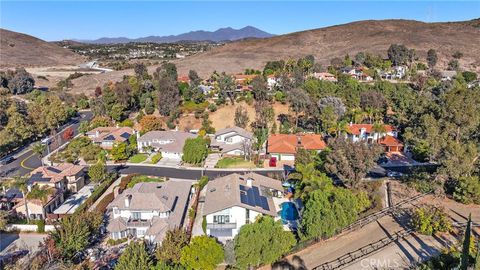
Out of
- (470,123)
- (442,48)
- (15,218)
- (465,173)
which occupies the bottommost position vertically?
(15,218)

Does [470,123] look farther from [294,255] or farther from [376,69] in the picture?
[376,69]

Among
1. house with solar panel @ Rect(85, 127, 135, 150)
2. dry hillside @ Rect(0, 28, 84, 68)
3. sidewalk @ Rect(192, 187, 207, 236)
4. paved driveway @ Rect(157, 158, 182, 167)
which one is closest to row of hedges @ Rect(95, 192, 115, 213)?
sidewalk @ Rect(192, 187, 207, 236)

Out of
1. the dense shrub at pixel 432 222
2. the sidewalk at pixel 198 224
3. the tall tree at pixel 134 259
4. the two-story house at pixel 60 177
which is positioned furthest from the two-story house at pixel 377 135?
the tall tree at pixel 134 259

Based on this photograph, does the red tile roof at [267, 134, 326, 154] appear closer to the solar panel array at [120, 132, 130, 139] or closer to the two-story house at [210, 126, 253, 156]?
the two-story house at [210, 126, 253, 156]

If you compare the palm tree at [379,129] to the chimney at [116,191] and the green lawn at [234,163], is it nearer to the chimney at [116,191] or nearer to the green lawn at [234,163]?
the green lawn at [234,163]

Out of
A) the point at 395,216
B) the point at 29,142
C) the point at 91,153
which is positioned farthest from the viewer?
the point at 29,142

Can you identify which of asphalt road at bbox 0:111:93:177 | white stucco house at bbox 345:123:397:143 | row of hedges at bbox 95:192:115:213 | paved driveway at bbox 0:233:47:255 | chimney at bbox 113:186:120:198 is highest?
white stucco house at bbox 345:123:397:143

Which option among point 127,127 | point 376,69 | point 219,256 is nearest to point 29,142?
point 127,127
